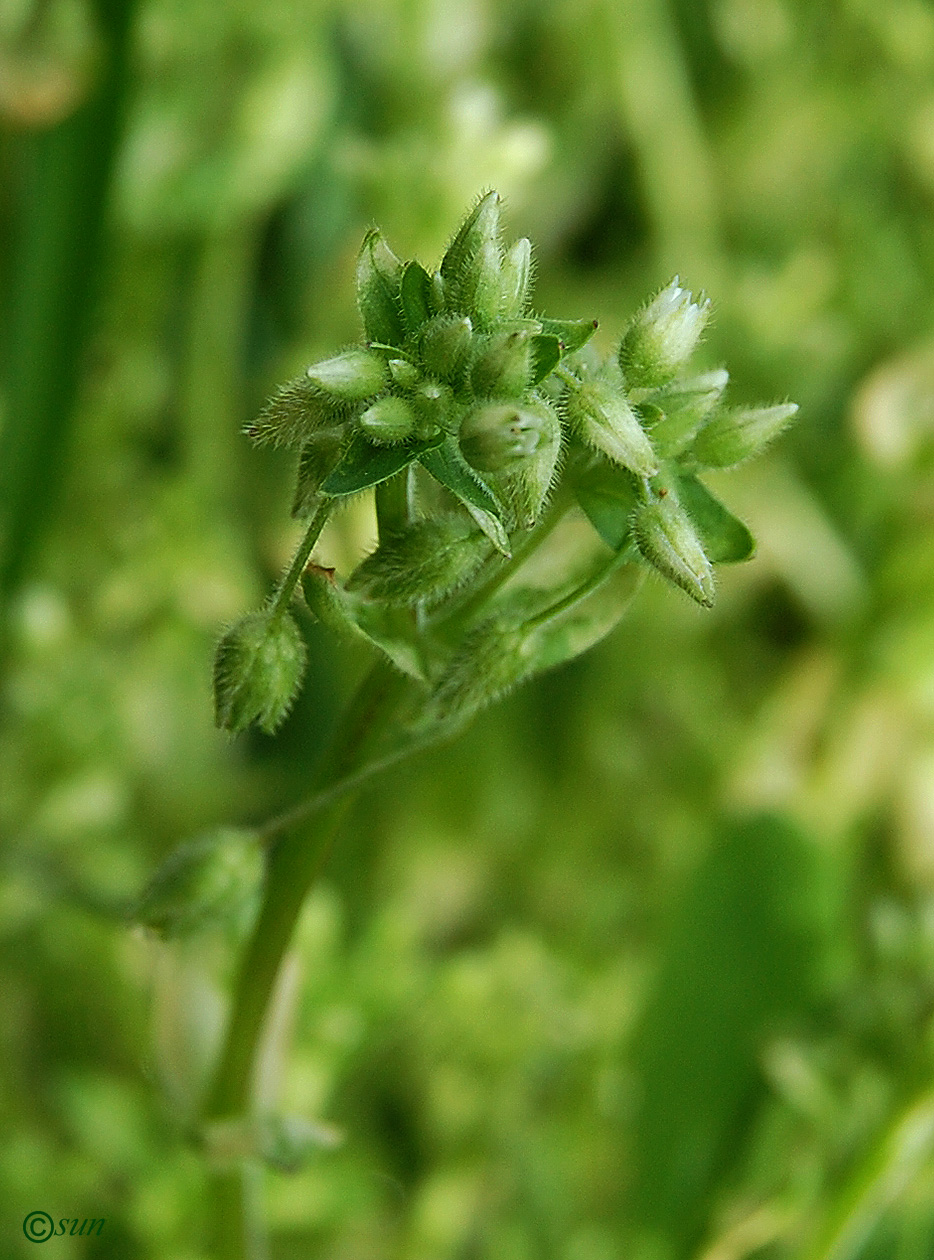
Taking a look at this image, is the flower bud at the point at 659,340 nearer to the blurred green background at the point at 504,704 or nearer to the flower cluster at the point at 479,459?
the flower cluster at the point at 479,459

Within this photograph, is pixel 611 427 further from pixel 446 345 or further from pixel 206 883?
pixel 206 883

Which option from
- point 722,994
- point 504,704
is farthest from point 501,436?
point 504,704

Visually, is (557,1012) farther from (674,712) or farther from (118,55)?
(118,55)

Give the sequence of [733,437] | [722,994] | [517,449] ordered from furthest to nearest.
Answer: [722,994], [733,437], [517,449]

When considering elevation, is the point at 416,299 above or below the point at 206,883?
above

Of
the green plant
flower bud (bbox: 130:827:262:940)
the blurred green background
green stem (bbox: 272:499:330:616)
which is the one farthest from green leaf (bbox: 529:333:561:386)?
the blurred green background

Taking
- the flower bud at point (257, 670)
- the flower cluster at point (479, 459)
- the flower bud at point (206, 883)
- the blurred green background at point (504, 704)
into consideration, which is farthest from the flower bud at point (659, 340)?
the blurred green background at point (504, 704)

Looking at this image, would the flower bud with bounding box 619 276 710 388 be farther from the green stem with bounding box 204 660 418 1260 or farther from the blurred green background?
the blurred green background
